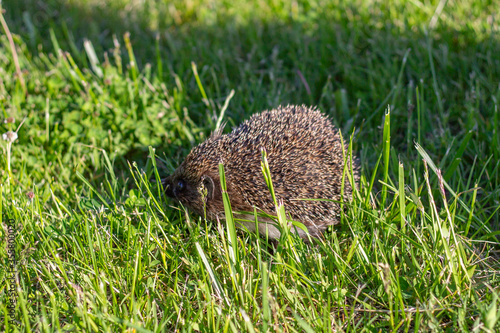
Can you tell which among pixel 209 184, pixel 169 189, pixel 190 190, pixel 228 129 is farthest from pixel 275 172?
pixel 228 129

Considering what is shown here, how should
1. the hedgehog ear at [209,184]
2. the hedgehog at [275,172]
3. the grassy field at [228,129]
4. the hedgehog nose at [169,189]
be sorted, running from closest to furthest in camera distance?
the grassy field at [228,129], the hedgehog at [275,172], the hedgehog ear at [209,184], the hedgehog nose at [169,189]

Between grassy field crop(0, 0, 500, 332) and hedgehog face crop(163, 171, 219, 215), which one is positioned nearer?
grassy field crop(0, 0, 500, 332)

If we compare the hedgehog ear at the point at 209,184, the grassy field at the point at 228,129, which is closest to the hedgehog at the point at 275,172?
the hedgehog ear at the point at 209,184

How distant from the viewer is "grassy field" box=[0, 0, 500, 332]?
2.70 metres

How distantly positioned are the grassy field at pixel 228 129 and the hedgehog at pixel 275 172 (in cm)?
18

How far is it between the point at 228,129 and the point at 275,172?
1.34 meters

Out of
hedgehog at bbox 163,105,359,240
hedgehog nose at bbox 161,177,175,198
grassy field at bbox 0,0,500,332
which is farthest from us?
hedgehog nose at bbox 161,177,175,198

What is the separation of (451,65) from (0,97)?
17.0ft

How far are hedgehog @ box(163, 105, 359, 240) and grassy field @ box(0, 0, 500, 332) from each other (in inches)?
7.2

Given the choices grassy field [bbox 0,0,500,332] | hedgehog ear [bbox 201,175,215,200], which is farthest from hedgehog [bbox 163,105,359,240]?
grassy field [bbox 0,0,500,332]

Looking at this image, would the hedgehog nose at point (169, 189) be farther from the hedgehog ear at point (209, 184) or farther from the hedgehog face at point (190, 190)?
the hedgehog ear at point (209, 184)

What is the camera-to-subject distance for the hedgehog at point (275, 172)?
3.45 meters

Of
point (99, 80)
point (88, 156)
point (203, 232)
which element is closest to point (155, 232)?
point (203, 232)

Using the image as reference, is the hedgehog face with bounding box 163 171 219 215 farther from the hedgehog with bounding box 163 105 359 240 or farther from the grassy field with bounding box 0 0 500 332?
the grassy field with bounding box 0 0 500 332
